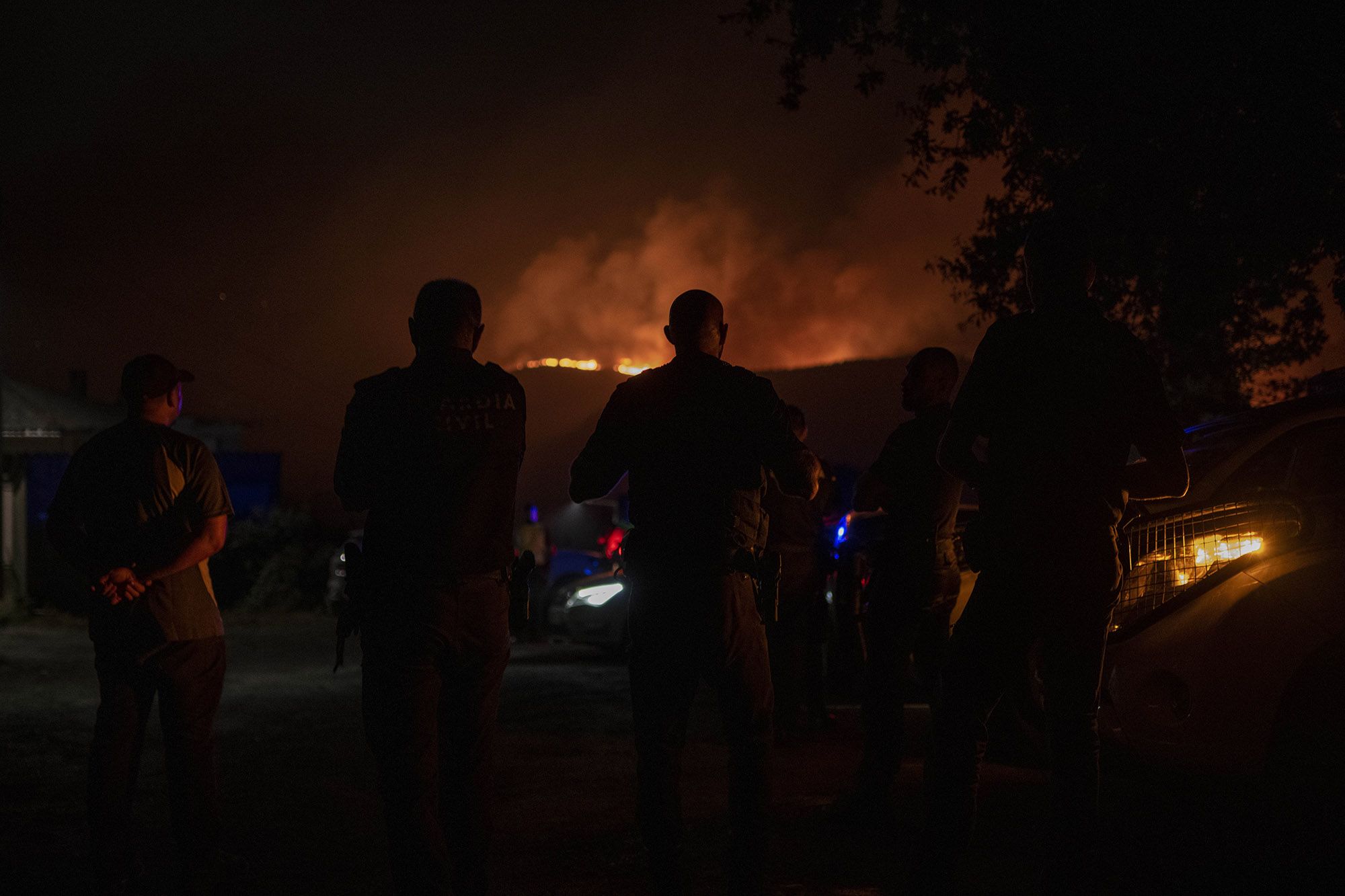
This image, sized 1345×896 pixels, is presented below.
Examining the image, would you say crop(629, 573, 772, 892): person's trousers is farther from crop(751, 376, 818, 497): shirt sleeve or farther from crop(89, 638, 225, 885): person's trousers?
crop(89, 638, 225, 885): person's trousers

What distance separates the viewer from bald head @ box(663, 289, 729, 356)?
374 cm

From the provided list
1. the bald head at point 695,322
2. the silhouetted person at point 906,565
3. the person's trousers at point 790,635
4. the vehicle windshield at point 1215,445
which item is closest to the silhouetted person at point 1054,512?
the bald head at point 695,322

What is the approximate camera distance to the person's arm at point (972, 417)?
333 centimetres

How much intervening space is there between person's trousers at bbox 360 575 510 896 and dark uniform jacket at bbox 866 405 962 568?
197 centimetres

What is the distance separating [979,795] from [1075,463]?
117 inches

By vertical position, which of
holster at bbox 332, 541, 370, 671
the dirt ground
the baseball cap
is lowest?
the dirt ground

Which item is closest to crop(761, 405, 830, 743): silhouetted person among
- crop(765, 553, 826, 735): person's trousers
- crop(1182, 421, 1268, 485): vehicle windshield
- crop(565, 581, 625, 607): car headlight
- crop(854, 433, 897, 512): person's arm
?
crop(765, 553, 826, 735): person's trousers

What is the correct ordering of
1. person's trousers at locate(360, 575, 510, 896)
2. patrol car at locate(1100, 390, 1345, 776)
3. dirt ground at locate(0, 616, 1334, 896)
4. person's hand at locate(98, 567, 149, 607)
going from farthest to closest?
1. dirt ground at locate(0, 616, 1334, 896)
2. person's hand at locate(98, 567, 149, 607)
3. patrol car at locate(1100, 390, 1345, 776)
4. person's trousers at locate(360, 575, 510, 896)

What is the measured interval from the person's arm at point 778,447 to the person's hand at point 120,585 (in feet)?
6.89

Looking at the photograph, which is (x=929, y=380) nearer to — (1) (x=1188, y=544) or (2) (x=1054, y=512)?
(1) (x=1188, y=544)

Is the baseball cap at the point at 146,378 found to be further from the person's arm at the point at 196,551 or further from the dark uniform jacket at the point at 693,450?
the dark uniform jacket at the point at 693,450

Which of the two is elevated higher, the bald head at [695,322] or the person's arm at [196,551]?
the bald head at [695,322]

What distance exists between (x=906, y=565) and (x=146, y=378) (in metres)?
2.92

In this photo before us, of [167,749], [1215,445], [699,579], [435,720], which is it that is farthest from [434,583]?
[1215,445]
